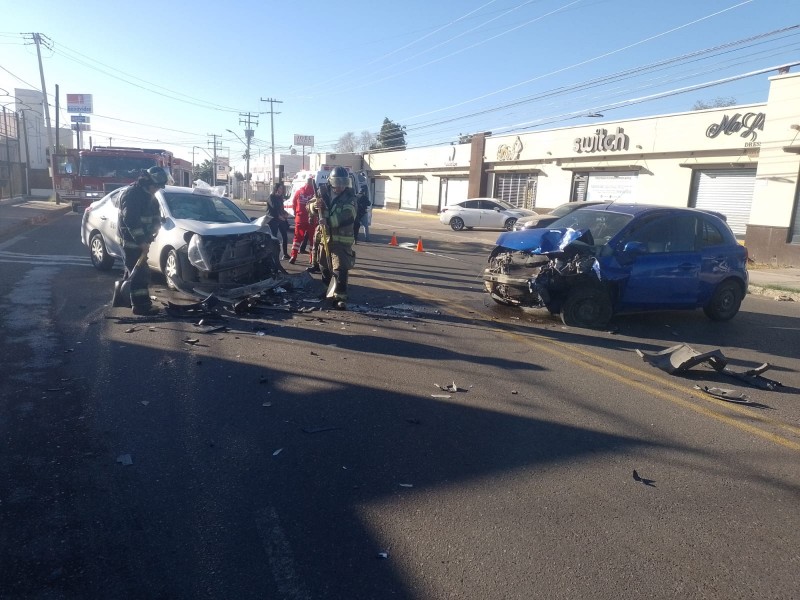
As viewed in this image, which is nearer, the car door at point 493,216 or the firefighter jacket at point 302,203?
the firefighter jacket at point 302,203

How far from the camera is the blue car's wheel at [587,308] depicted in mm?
8633

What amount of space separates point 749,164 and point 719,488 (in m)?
22.0

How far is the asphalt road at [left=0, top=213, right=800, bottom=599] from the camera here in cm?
313

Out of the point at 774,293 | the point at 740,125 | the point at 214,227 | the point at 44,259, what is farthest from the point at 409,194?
the point at 214,227

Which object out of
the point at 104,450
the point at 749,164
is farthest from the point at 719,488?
the point at 749,164

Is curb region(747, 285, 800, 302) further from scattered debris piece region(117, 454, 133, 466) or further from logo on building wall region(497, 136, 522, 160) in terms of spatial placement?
logo on building wall region(497, 136, 522, 160)

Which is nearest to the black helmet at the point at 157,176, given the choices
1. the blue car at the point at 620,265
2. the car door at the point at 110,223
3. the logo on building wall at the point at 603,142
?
the car door at the point at 110,223

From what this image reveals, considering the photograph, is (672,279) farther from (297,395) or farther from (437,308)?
(297,395)

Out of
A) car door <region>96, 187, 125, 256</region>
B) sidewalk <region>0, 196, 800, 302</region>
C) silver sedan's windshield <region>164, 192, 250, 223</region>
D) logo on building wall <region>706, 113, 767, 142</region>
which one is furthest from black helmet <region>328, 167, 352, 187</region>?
logo on building wall <region>706, 113, 767, 142</region>

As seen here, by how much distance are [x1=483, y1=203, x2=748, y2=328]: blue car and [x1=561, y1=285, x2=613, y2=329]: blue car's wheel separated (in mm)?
14

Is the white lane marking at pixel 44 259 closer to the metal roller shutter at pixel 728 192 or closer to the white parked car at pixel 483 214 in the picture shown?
the white parked car at pixel 483 214

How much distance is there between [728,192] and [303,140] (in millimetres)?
72330

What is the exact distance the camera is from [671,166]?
26.0 meters

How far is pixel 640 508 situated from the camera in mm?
3861
